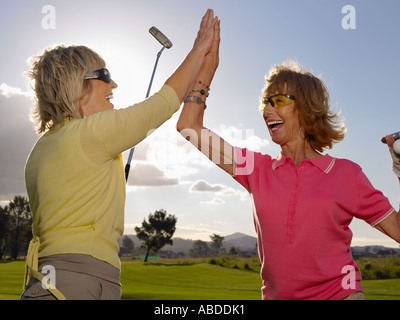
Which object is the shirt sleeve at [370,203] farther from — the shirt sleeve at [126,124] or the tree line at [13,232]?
the tree line at [13,232]

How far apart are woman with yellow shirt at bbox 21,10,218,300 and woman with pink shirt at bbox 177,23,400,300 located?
1.13 meters

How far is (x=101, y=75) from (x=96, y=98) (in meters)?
0.15

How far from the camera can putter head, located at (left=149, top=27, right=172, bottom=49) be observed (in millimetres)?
4539

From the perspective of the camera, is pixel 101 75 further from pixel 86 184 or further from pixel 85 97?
pixel 86 184

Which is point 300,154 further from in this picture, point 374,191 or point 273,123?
point 374,191

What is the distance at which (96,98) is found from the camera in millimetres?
2730

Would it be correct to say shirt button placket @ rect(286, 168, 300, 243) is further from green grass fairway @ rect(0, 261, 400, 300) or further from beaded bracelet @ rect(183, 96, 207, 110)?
green grass fairway @ rect(0, 261, 400, 300)

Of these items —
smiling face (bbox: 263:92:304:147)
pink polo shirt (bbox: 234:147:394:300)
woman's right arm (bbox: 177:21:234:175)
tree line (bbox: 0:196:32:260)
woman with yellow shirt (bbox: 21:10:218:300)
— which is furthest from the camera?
tree line (bbox: 0:196:32:260)

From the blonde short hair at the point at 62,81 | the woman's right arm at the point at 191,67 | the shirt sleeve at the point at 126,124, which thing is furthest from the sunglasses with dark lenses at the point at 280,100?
the blonde short hair at the point at 62,81

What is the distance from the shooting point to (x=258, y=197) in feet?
10.8

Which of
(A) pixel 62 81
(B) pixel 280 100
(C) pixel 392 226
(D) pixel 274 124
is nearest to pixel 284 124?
(D) pixel 274 124

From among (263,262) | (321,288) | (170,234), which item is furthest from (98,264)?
(170,234)

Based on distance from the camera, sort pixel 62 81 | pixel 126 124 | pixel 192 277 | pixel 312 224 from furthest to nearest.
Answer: pixel 192 277
pixel 312 224
pixel 62 81
pixel 126 124

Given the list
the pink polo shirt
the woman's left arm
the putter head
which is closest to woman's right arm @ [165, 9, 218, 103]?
the pink polo shirt
